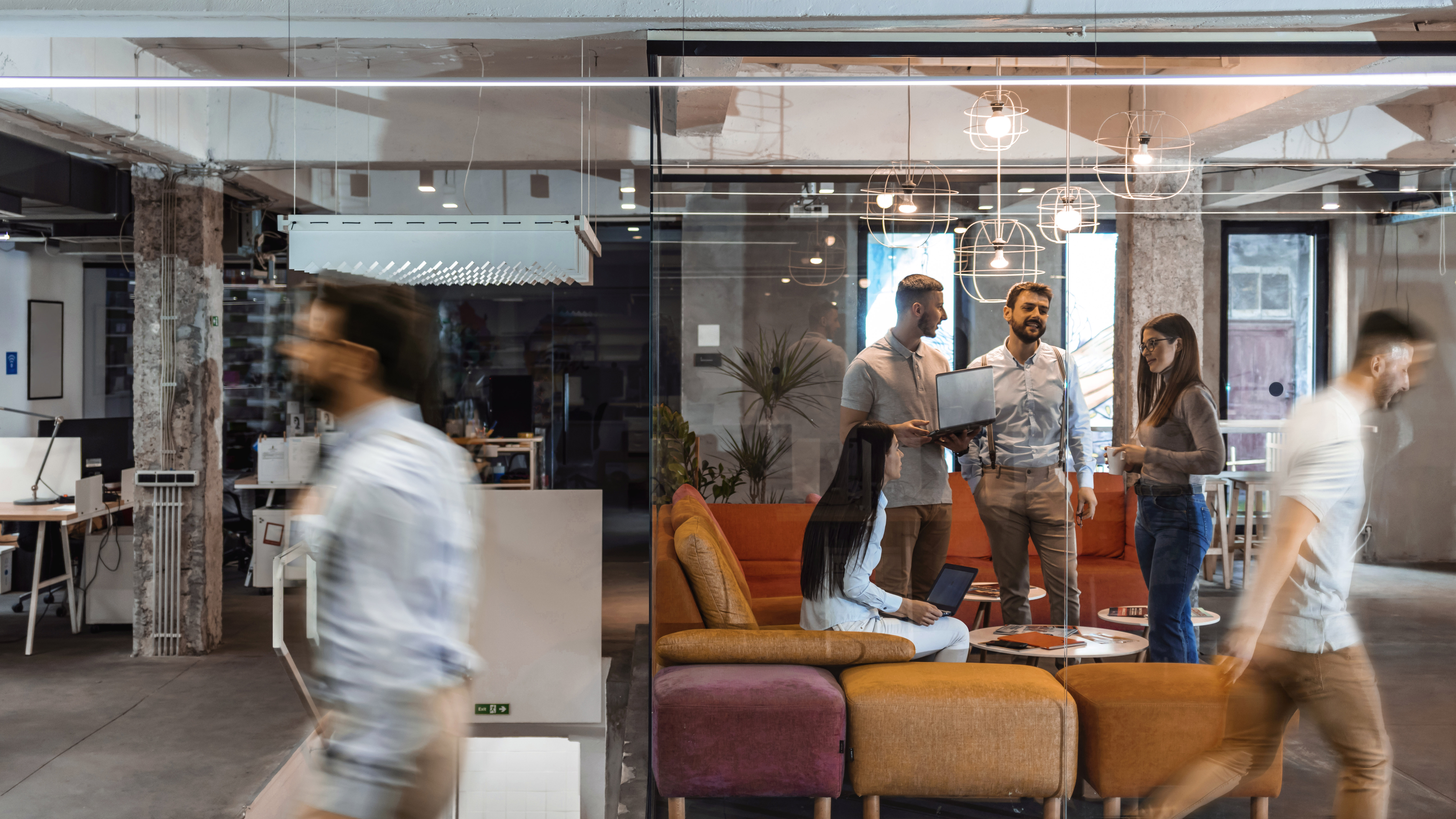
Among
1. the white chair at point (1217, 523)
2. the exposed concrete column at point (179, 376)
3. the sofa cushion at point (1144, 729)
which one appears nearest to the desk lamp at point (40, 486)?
the exposed concrete column at point (179, 376)

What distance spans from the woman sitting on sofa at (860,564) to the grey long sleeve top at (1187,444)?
955 mm

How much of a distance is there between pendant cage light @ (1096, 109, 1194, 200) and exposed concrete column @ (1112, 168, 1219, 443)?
54mm

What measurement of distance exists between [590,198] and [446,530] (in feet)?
15.1

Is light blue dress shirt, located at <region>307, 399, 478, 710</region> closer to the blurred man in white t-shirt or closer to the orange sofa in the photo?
the orange sofa

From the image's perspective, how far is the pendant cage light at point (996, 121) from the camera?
3.44 m

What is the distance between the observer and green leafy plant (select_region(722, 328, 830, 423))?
3.51m

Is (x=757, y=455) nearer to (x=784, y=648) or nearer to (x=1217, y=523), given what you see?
(x=784, y=648)

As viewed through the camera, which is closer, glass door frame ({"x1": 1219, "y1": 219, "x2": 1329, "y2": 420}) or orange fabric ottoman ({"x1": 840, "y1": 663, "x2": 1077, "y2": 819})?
orange fabric ottoman ({"x1": 840, "y1": 663, "x2": 1077, "y2": 819})

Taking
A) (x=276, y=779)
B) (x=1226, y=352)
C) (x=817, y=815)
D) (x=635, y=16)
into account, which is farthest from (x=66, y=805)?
(x=1226, y=352)

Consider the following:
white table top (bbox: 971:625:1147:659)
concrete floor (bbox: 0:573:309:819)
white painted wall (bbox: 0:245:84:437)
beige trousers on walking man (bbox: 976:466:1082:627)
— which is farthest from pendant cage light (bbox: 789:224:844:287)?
white painted wall (bbox: 0:245:84:437)

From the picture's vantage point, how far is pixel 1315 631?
7.89 ft

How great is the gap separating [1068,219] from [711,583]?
1866 mm

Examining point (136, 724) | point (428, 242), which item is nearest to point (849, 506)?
point (428, 242)

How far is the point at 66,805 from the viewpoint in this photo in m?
3.48
